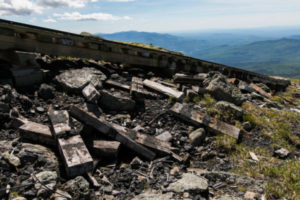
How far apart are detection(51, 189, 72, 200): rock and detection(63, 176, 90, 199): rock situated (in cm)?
8

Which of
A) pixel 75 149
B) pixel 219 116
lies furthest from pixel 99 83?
pixel 219 116

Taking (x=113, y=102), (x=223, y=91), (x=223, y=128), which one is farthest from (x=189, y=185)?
(x=223, y=91)

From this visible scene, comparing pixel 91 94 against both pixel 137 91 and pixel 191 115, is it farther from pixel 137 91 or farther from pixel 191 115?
pixel 191 115

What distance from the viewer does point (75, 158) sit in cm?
383

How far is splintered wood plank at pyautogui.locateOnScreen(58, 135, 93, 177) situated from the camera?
147 inches

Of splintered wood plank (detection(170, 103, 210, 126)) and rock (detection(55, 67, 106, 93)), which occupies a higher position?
rock (detection(55, 67, 106, 93))

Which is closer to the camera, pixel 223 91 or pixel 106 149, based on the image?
pixel 106 149

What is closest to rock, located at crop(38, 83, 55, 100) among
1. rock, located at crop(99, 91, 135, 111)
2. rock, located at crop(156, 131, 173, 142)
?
rock, located at crop(99, 91, 135, 111)

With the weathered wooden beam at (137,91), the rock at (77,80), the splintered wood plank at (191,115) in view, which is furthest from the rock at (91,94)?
the splintered wood plank at (191,115)

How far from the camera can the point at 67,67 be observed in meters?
8.41

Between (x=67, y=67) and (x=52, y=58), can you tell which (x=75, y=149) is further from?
(x=52, y=58)

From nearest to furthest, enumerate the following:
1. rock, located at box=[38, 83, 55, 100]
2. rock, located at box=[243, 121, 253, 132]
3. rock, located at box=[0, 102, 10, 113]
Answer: rock, located at box=[0, 102, 10, 113] < rock, located at box=[38, 83, 55, 100] < rock, located at box=[243, 121, 253, 132]

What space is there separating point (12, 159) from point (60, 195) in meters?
1.21

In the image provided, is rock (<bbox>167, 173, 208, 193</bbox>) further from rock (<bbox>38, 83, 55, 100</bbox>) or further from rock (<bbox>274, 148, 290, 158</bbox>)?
rock (<bbox>38, 83, 55, 100</bbox>)
